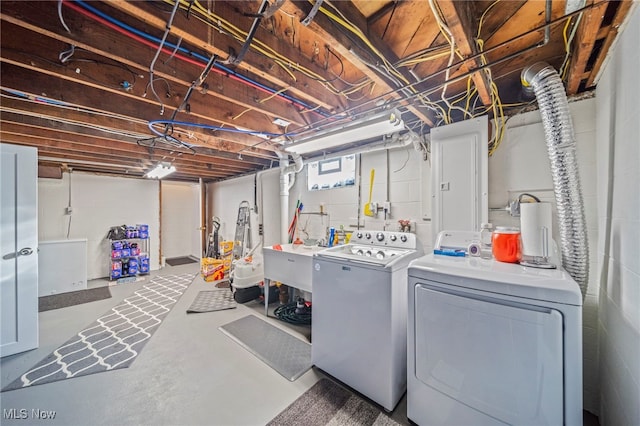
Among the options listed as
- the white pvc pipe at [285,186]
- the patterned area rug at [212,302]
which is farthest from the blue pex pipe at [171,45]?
the patterned area rug at [212,302]

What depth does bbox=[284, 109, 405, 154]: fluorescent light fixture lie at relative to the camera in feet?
6.09

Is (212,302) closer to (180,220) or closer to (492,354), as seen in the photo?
(492,354)

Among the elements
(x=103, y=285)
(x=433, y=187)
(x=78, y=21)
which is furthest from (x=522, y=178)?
(x=103, y=285)

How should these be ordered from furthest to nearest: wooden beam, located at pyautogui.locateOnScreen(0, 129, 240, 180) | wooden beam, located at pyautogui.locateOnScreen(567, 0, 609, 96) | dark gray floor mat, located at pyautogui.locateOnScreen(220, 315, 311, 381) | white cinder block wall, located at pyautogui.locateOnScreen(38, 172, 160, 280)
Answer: white cinder block wall, located at pyautogui.locateOnScreen(38, 172, 160, 280), wooden beam, located at pyautogui.locateOnScreen(0, 129, 240, 180), dark gray floor mat, located at pyautogui.locateOnScreen(220, 315, 311, 381), wooden beam, located at pyautogui.locateOnScreen(567, 0, 609, 96)

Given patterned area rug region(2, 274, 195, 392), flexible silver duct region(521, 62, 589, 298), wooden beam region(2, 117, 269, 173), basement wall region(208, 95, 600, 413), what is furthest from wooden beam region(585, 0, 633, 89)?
patterned area rug region(2, 274, 195, 392)

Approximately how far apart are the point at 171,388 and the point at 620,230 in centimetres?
320

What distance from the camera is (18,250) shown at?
230 cm

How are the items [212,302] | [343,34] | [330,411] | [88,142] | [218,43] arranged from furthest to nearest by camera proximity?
[212,302] → [88,142] → [330,411] → [218,43] → [343,34]

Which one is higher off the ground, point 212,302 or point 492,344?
point 492,344

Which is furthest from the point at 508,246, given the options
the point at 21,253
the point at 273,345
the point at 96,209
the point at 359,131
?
the point at 96,209

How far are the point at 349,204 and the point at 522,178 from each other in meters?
1.82

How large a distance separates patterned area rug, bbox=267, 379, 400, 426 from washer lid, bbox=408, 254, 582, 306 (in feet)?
3.56

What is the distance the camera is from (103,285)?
14.6 feet

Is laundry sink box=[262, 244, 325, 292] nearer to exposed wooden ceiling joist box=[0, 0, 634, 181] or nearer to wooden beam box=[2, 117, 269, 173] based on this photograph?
exposed wooden ceiling joist box=[0, 0, 634, 181]
